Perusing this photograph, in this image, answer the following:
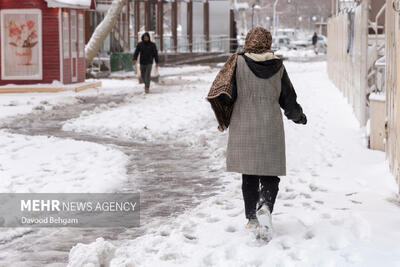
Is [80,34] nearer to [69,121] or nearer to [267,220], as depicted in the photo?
[69,121]

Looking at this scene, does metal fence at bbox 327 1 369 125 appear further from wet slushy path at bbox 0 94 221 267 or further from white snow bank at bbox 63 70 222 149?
wet slushy path at bbox 0 94 221 267

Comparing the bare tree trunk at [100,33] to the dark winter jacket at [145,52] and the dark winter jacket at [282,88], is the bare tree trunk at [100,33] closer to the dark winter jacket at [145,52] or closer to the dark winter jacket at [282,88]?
the dark winter jacket at [145,52]

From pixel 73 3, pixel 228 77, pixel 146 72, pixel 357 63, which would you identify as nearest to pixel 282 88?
pixel 228 77

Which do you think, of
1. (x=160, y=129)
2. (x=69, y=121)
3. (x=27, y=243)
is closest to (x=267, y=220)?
(x=27, y=243)

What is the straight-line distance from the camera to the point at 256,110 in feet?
19.6

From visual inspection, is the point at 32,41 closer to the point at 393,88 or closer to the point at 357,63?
the point at 357,63

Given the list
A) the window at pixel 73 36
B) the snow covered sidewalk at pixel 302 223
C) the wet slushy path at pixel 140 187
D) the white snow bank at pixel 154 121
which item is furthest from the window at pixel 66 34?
the snow covered sidewalk at pixel 302 223

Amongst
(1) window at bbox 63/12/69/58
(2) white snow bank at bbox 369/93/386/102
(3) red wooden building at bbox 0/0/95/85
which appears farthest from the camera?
(1) window at bbox 63/12/69/58

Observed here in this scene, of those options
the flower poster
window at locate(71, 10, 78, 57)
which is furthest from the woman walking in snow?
Answer: window at locate(71, 10, 78, 57)

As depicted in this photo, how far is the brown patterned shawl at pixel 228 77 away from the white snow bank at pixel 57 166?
102 inches

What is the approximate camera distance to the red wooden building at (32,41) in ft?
74.7

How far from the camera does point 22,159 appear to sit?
9.94 meters

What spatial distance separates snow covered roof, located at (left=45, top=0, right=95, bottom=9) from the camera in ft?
73.8

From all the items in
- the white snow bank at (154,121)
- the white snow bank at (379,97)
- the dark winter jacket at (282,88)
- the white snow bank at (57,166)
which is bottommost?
the white snow bank at (57,166)
